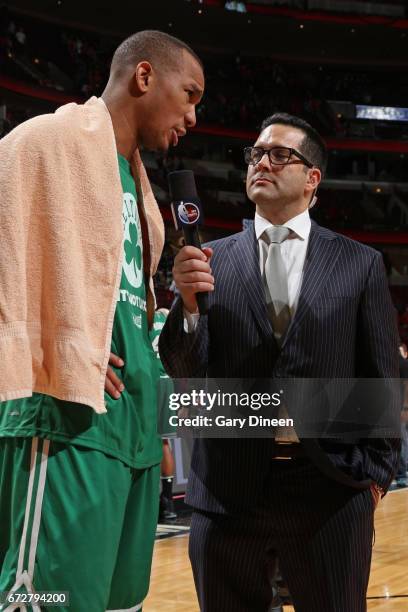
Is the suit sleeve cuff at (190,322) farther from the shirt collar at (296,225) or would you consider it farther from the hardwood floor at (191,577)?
the hardwood floor at (191,577)

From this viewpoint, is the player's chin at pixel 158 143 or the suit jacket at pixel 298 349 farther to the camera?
the suit jacket at pixel 298 349

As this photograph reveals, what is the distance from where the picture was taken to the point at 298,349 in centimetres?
218

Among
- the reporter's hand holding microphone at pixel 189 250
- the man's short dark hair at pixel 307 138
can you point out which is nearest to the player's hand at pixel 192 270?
the reporter's hand holding microphone at pixel 189 250

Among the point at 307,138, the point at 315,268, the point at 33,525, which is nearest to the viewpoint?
the point at 33,525

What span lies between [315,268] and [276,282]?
4.6 inches

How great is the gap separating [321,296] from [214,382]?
0.38 m

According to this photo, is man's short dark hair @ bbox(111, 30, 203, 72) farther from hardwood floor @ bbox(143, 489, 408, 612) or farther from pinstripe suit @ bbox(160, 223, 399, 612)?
hardwood floor @ bbox(143, 489, 408, 612)

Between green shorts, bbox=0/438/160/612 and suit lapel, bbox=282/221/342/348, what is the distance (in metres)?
0.70

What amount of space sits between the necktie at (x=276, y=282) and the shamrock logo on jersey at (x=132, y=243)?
1.50 feet

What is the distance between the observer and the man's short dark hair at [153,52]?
6.37 feet

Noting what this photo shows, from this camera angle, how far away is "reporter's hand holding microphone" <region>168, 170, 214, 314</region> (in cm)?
184

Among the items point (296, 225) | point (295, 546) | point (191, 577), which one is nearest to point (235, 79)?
point (191, 577)

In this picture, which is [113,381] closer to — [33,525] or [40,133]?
[33,525]

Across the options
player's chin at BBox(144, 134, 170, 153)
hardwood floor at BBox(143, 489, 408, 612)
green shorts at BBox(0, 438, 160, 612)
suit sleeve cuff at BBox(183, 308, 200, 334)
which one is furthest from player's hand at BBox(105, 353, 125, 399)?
hardwood floor at BBox(143, 489, 408, 612)
